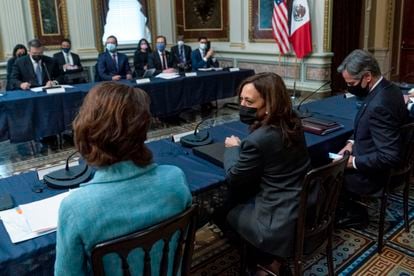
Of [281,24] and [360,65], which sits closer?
[360,65]

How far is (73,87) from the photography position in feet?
15.5

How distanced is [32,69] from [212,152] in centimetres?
383

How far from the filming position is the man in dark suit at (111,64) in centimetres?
607

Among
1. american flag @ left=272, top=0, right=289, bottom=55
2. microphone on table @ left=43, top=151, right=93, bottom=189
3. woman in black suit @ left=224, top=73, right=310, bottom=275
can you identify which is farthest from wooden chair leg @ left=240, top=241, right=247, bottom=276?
american flag @ left=272, top=0, right=289, bottom=55

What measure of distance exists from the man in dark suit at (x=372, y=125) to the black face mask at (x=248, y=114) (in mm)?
802

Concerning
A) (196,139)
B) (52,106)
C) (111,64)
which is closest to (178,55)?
(111,64)

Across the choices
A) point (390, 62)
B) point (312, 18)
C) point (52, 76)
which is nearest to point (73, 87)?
point (52, 76)

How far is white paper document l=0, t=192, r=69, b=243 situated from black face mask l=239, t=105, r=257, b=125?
33.8 inches

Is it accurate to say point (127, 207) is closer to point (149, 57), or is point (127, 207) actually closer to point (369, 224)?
point (369, 224)

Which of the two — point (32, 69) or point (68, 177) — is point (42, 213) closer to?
point (68, 177)

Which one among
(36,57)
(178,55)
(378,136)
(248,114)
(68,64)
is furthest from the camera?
(178,55)

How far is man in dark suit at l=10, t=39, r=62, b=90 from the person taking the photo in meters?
4.84

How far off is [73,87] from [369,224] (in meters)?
3.61

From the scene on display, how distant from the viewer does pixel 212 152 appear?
2.06 meters
